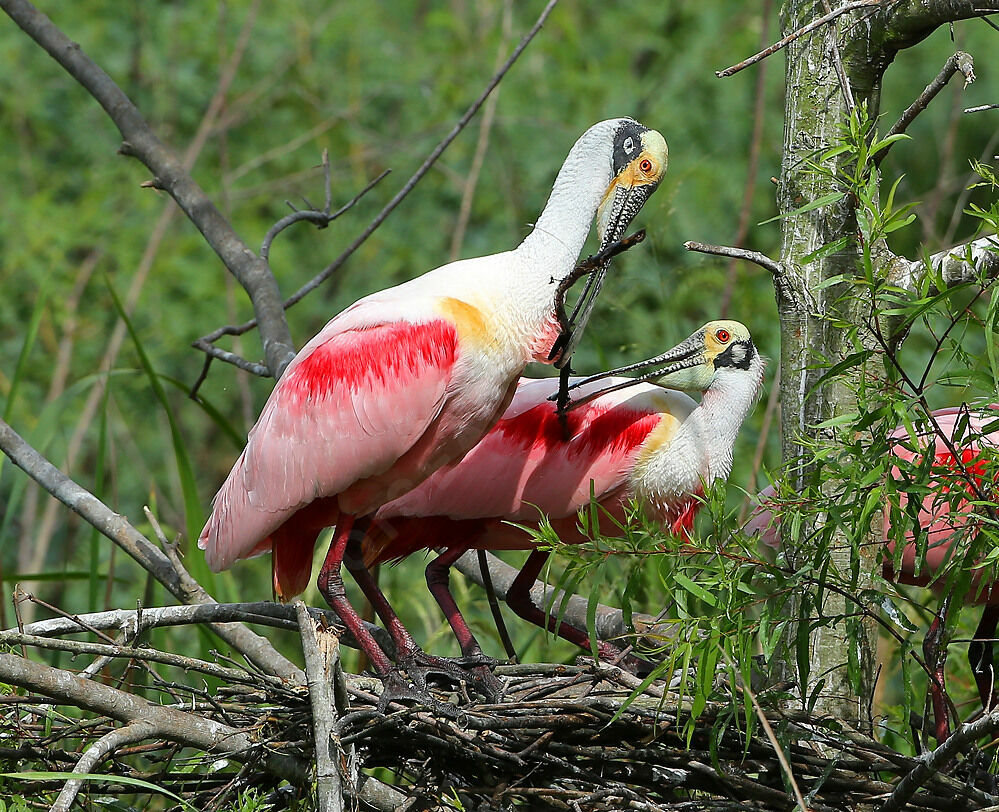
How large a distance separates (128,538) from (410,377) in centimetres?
96

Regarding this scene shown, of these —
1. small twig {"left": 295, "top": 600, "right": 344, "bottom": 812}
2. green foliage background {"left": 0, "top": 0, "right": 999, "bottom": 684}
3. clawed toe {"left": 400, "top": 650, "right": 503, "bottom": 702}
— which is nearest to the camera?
small twig {"left": 295, "top": 600, "right": 344, "bottom": 812}

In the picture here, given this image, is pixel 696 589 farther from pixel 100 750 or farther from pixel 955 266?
pixel 100 750

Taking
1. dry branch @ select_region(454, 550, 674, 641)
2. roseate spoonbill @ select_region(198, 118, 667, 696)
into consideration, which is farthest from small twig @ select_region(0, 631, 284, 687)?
dry branch @ select_region(454, 550, 674, 641)

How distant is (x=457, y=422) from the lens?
405 cm

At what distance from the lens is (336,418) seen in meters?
4.12

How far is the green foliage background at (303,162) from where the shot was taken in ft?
28.1

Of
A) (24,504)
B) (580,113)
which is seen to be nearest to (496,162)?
(580,113)

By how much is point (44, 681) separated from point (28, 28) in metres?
2.85

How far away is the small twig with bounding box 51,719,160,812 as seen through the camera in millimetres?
2717

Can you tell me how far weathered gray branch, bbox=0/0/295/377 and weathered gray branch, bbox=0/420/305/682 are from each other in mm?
884

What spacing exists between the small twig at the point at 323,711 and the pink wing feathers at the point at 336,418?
3.59ft

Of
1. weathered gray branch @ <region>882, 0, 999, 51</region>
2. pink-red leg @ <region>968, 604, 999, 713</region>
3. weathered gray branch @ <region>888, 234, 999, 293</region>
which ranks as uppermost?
weathered gray branch @ <region>882, 0, 999, 51</region>

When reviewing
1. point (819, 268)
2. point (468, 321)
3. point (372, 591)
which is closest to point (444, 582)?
point (372, 591)

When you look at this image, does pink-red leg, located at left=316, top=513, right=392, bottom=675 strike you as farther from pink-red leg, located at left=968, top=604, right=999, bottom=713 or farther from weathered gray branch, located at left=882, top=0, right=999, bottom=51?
weathered gray branch, located at left=882, top=0, right=999, bottom=51
